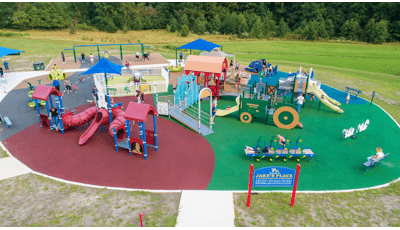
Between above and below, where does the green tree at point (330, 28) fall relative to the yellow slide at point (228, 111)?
above

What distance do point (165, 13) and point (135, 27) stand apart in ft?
44.5

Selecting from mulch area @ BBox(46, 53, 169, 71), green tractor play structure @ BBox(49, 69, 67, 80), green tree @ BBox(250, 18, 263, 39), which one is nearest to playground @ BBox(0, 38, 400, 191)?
green tractor play structure @ BBox(49, 69, 67, 80)

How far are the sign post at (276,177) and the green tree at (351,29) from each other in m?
73.9

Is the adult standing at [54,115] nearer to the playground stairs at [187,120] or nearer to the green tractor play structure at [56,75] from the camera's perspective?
the playground stairs at [187,120]

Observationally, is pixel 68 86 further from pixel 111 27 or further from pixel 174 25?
pixel 174 25

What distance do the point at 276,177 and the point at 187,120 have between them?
886 centimetres

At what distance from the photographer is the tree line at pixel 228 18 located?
7012 cm

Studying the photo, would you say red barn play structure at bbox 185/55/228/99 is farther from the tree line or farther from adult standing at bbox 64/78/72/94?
the tree line

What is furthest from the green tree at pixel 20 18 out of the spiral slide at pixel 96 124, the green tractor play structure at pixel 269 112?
the green tractor play structure at pixel 269 112

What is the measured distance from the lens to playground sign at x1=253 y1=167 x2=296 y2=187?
10734mm

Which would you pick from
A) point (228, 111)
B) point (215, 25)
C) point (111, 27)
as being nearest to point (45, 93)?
point (228, 111)

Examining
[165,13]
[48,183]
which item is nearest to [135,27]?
[165,13]

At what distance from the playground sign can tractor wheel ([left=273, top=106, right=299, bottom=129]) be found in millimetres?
7435

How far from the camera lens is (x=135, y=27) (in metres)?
88.7
